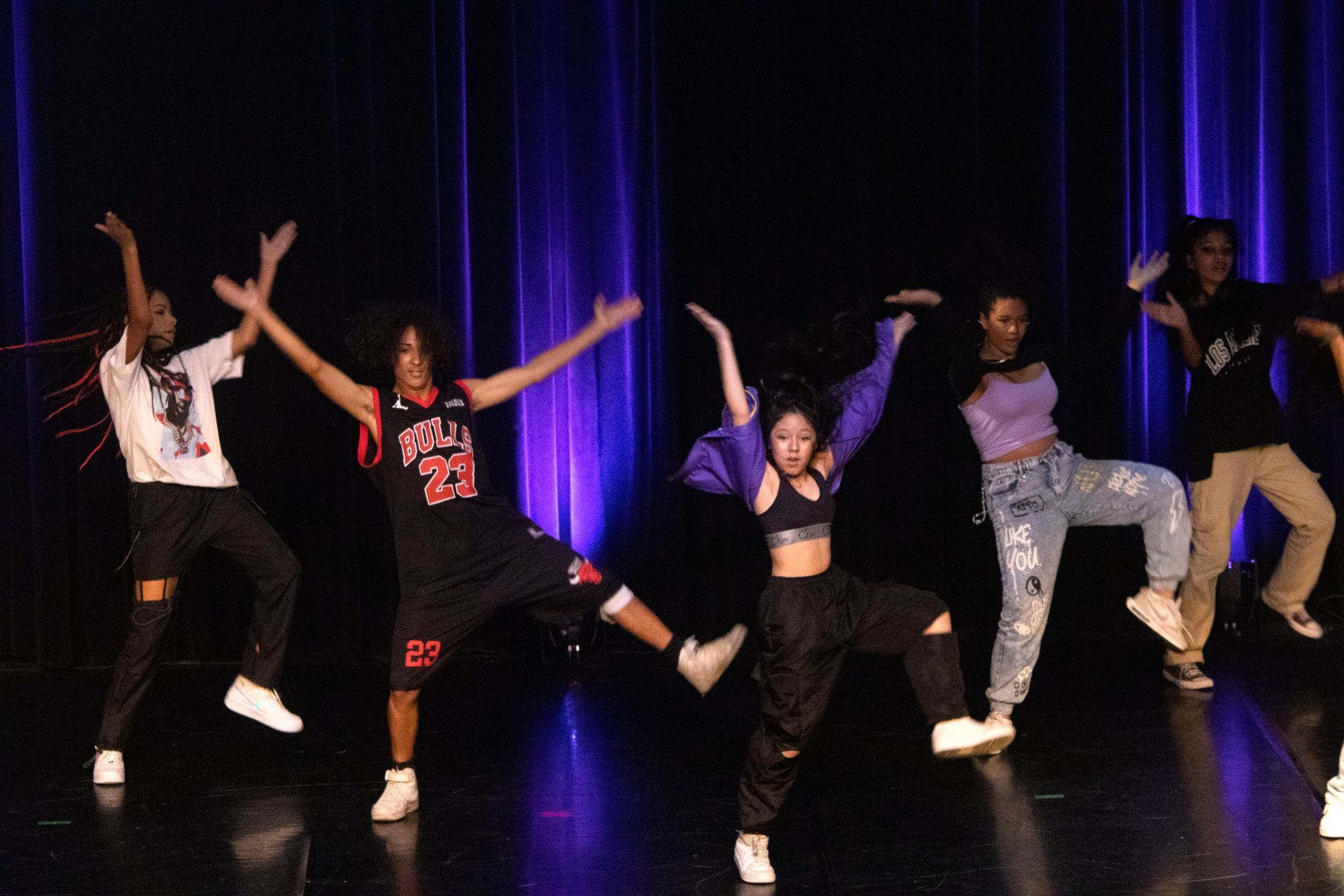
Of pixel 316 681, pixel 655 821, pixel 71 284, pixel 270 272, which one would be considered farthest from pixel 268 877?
pixel 71 284

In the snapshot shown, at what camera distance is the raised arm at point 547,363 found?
3914mm

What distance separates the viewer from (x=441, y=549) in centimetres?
378

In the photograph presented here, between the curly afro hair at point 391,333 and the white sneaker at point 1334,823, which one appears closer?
the white sneaker at point 1334,823

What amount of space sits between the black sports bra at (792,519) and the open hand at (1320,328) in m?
1.35

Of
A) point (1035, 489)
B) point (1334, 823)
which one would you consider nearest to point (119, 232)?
point (1035, 489)

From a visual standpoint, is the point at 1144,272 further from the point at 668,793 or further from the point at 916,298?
the point at 668,793

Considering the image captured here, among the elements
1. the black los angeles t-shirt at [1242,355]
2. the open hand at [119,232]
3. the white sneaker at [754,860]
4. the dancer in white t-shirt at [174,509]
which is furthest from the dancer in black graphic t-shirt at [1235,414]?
the open hand at [119,232]

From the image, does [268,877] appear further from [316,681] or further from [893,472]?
[893,472]

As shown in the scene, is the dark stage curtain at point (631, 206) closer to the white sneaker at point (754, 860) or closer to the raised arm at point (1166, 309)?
the raised arm at point (1166, 309)

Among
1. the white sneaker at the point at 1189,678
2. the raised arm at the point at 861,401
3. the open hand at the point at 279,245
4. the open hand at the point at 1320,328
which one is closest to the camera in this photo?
the open hand at the point at 1320,328

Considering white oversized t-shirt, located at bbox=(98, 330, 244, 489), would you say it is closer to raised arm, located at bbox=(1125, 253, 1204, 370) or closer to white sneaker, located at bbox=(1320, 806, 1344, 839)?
raised arm, located at bbox=(1125, 253, 1204, 370)

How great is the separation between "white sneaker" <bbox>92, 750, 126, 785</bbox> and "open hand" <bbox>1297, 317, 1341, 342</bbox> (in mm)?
3605

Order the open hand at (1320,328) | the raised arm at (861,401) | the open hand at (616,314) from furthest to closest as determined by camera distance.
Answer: the open hand at (616,314) < the raised arm at (861,401) < the open hand at (1320,328)

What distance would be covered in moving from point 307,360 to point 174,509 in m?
0.89
